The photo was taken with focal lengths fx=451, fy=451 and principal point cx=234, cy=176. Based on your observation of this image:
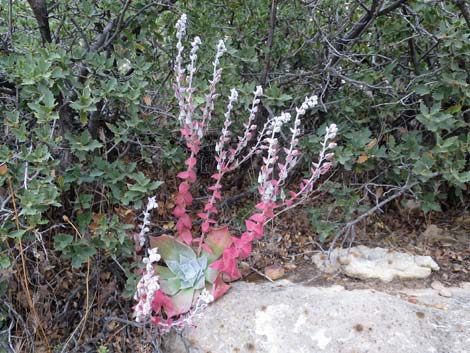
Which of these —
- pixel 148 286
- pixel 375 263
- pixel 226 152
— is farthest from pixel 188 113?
pixel 375 263

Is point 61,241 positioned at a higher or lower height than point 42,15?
lower

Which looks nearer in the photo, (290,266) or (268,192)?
(268,192)

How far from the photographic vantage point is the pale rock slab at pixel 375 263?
8.21 feet

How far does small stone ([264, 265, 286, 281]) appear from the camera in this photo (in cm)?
255

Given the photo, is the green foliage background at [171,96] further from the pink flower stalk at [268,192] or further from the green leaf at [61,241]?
the pink flower stalk at [268,192]

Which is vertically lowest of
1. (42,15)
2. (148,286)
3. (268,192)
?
(148,286)

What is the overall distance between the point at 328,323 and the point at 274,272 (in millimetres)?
514

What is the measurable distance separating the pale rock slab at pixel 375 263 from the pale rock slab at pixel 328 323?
0.16 meters

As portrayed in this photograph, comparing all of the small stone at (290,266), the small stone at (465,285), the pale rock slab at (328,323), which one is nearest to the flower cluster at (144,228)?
the pale rock slab at (328,323)

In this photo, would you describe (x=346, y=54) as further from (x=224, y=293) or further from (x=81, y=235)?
(x=81, y=235)

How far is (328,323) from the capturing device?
2121mm

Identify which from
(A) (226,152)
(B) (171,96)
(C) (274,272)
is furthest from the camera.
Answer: (B) (171,96)

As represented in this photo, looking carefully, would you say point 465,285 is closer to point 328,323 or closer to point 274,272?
point 328,323

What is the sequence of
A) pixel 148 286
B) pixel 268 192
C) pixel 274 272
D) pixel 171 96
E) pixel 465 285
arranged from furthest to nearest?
pixel 171 96, pixel 274 272, pixel 465 285, pixel 268 192, pixel 148 286
